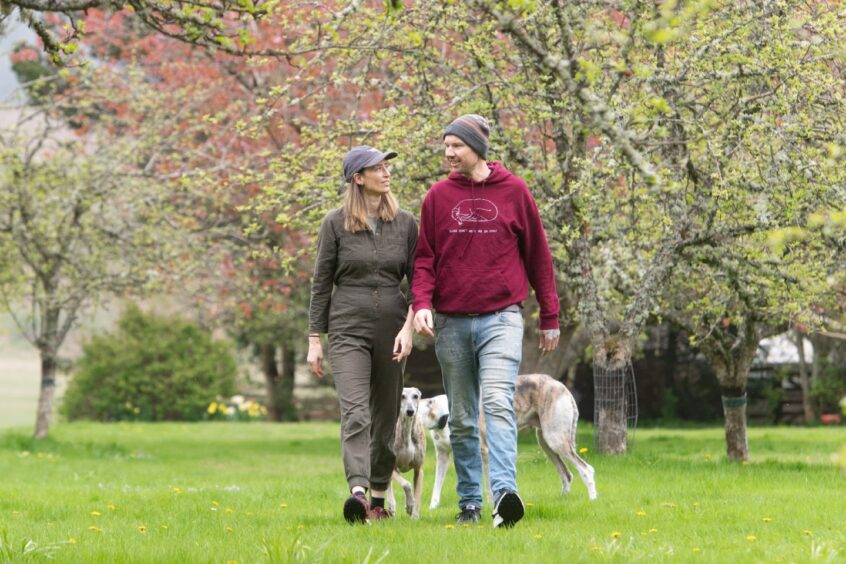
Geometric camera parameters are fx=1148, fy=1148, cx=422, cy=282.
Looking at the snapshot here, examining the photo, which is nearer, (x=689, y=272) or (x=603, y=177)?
(x=603, y=177)

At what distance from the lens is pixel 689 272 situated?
12719mm

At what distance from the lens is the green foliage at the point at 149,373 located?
29.8 m

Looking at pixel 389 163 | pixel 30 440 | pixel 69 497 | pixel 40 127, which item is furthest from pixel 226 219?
pixel 69 497

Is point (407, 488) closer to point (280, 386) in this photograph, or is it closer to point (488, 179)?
point (488, 179)

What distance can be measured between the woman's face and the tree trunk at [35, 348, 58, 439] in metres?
14.0

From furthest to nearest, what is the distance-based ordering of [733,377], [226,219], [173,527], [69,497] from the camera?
1. [226,219]
2. [733,377]
3. [69,497]
4. [173,527]

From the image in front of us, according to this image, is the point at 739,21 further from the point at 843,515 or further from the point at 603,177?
the point at 843,515

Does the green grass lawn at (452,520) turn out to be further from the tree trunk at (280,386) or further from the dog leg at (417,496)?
the tree trunk at (280,386)

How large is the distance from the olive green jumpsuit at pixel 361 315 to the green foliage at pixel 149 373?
76.5 feet

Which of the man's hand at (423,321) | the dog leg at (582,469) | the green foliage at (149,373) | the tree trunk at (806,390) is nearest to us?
the man's hand at (423,321)

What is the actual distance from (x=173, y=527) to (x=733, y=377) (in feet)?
25.6

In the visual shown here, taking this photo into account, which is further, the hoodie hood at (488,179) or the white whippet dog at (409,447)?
the white whippet dog at (409,447)

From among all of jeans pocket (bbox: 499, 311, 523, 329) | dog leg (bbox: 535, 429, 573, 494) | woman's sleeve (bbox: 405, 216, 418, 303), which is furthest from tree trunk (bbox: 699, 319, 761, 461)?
jeans pocket (bbox: 499, 311, 523, 329)

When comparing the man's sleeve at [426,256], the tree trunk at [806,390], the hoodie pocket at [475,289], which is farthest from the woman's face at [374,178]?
the tree trunk at [806,390]
